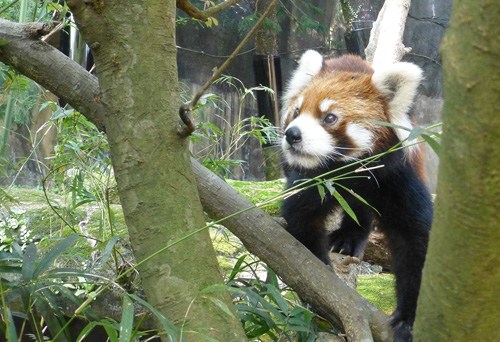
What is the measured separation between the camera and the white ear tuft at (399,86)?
222 cm

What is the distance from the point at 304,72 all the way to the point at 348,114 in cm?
33

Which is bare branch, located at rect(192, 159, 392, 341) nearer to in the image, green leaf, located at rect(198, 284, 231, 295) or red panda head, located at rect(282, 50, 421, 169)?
green leaf, located at rect(198, 284, 231, 295)

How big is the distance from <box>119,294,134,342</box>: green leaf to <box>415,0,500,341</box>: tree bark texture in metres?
0.52

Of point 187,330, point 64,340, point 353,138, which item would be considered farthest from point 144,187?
point 353,138

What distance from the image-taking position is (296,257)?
5.38ft

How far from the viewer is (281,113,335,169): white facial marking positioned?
2131 millimetres

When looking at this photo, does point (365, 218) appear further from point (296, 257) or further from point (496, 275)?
point (496, 275)

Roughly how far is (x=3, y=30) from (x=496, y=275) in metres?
1.22

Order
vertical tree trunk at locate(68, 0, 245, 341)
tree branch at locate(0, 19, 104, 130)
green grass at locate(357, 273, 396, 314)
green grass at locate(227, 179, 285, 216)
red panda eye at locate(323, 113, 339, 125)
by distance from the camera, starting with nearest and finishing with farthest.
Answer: vertical tree trunk at locate(68, 0, 245, 341) < tree branch at locate(0, 19, 104, 130) < red panda eye at locate(323, 113, 339, 125) < green grass at locate(357, 273, 396, 314) < green grass at locate(227, 179, 285, 216)

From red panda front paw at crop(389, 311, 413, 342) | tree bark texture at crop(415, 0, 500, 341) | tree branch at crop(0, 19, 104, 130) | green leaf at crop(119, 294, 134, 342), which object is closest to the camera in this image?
tree bark texture at crop(415, 0, 500, 341)

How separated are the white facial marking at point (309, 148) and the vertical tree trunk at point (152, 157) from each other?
0.93 meters

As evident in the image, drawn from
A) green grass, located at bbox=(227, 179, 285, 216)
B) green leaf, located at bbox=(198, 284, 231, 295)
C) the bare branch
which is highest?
green leaf, located at bbox=(198, 284, 231, 295)

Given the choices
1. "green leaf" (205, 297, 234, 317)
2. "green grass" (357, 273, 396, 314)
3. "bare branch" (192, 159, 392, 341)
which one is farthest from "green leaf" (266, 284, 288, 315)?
"green grass" (357, 273, 396, 314)

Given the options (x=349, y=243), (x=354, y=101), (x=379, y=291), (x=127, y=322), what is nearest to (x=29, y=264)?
(x=127, y=322)
